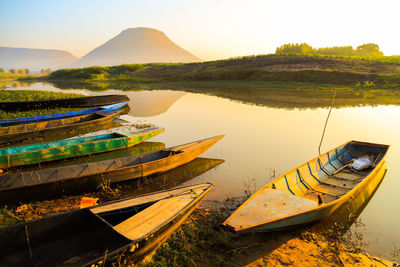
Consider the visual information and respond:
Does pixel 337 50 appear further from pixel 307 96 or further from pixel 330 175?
pixel 330 175

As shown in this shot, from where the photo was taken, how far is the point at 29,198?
653 cm

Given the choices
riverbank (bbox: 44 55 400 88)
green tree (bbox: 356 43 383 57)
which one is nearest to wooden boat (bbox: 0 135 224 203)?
riverbank (bbox: 44 55 400 88)

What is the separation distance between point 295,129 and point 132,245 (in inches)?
535

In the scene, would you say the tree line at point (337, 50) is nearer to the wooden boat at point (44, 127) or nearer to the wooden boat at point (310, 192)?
the wooden boat at point (44, 127)

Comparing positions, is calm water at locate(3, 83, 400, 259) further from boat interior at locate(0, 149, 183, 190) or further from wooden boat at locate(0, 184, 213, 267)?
wooden boat at locate(0, 184, 213, 267)

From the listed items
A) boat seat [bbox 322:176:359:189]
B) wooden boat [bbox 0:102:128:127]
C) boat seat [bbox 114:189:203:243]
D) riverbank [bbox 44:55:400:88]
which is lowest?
boat seat [bbox 322:176:359:189]

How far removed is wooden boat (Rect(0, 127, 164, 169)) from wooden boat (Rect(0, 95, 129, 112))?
12.1 metres

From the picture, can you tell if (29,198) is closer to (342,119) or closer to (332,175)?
(332,175)

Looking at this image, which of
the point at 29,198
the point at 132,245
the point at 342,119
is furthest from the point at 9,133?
the point at 342,119

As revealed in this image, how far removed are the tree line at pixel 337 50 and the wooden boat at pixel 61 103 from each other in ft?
322

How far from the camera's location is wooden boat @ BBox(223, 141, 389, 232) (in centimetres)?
497

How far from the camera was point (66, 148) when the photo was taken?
9633 millimetres

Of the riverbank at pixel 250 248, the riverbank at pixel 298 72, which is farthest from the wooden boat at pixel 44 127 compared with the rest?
the riverbank at pixel 298 72

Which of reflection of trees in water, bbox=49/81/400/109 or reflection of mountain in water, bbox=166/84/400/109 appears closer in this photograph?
reflection of mountain in water, bbox=166/84/400/109
